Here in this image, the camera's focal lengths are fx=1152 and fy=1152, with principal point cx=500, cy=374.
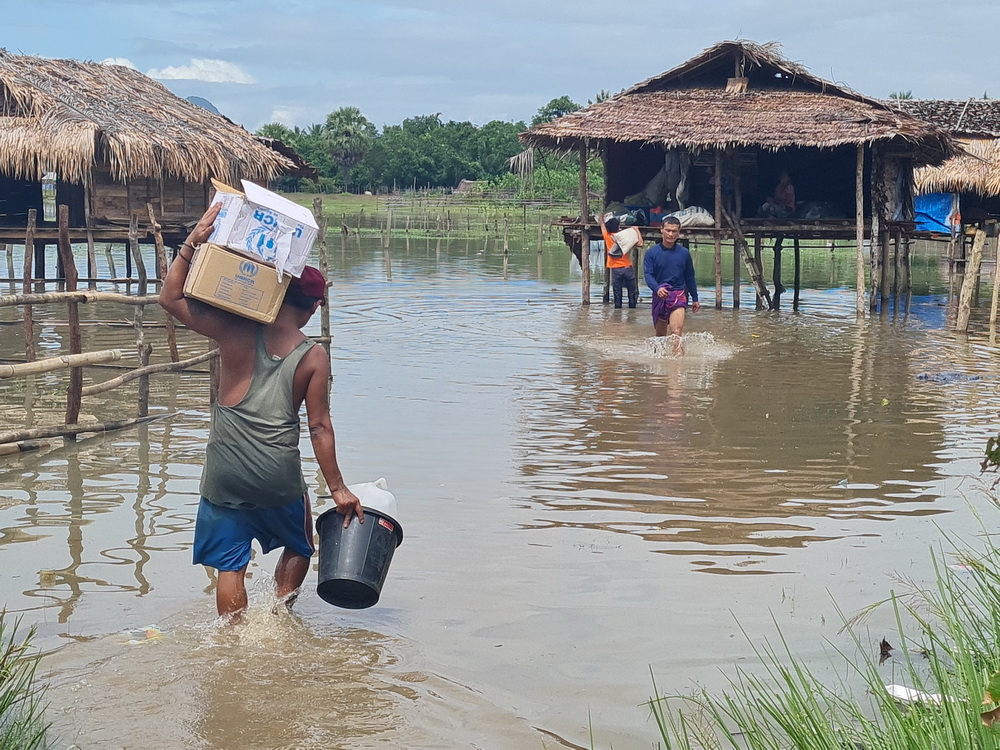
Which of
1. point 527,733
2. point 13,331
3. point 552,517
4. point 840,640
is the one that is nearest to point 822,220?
point 13,331

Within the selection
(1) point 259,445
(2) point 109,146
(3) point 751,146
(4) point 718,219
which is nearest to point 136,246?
(2) point 109,146

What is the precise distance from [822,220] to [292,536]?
15.4 metres

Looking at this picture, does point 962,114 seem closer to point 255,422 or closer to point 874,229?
point 874,229

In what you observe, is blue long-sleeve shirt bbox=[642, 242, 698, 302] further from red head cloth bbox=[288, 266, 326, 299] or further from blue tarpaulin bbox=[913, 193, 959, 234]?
blue tarpaulin bbox=[913, 193, 959, 234]

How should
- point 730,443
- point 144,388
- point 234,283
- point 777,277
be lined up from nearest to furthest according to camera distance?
point 234,283 < point 730,443 < point 144,388 < point 777,277

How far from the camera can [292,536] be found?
432 centimetres

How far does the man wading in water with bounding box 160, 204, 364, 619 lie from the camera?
412 cm

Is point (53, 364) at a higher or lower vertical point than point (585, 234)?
lower

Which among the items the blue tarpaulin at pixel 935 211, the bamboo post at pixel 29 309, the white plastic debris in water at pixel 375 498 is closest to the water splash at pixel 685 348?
the bamboo post at pixel 29 309

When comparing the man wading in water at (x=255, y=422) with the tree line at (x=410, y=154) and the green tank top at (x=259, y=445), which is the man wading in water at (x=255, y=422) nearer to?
the green tank top at (x=259, y=445)

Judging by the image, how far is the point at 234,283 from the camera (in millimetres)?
4051

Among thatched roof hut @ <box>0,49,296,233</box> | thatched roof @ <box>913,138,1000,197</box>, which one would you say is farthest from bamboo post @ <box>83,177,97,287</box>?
thatched roof @ <box>913,138,1000,197</box>

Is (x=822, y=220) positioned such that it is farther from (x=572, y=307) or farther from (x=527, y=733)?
(x=527, y=733)

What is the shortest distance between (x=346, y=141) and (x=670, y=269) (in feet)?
171
